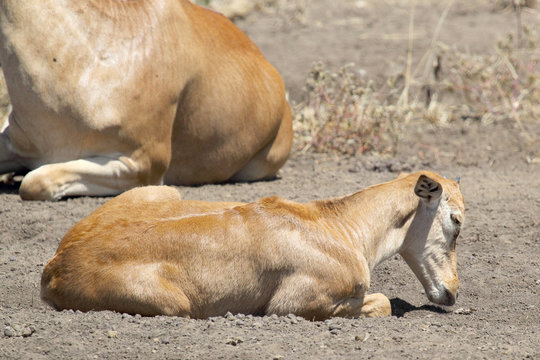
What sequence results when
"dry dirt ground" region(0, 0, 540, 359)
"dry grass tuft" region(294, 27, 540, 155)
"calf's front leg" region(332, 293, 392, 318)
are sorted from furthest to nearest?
"dry grass tuft" region(294, 27, 540, 155), "calf's front leg" region(332, 293, 392, 318), "dry dirt ground" region(0, 0, 540, 359)

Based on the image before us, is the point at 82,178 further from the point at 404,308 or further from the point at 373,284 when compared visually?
the point at 404,308

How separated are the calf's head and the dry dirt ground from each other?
177mm

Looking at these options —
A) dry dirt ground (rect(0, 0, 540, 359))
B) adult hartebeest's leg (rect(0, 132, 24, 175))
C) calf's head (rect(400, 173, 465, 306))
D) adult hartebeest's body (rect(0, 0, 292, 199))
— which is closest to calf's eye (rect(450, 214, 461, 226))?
calf's head (rect(400, 173, 465, 306))

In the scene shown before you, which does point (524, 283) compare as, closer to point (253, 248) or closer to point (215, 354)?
point (253, 248)

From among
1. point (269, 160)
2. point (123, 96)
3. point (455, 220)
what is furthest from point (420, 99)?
point (455, 220)

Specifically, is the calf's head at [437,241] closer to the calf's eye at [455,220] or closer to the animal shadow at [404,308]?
the calf's eye at [455,220]

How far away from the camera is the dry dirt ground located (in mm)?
4336

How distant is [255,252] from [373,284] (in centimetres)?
133

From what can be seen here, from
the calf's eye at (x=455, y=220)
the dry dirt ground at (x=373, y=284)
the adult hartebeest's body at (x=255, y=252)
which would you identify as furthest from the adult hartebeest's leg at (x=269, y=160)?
the calf's eye at (x=455, y=220)

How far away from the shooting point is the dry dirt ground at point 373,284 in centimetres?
434

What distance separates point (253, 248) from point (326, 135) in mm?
4370

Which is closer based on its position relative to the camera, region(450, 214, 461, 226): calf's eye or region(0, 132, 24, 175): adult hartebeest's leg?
region(450, 214, 461, 226): calf's eye

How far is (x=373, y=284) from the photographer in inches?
235

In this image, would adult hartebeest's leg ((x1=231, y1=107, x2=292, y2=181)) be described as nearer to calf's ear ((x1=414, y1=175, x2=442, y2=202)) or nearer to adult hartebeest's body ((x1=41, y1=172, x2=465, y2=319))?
adult hartebeest's body ((x1=41, y1=172, x2=465, y2=319))
